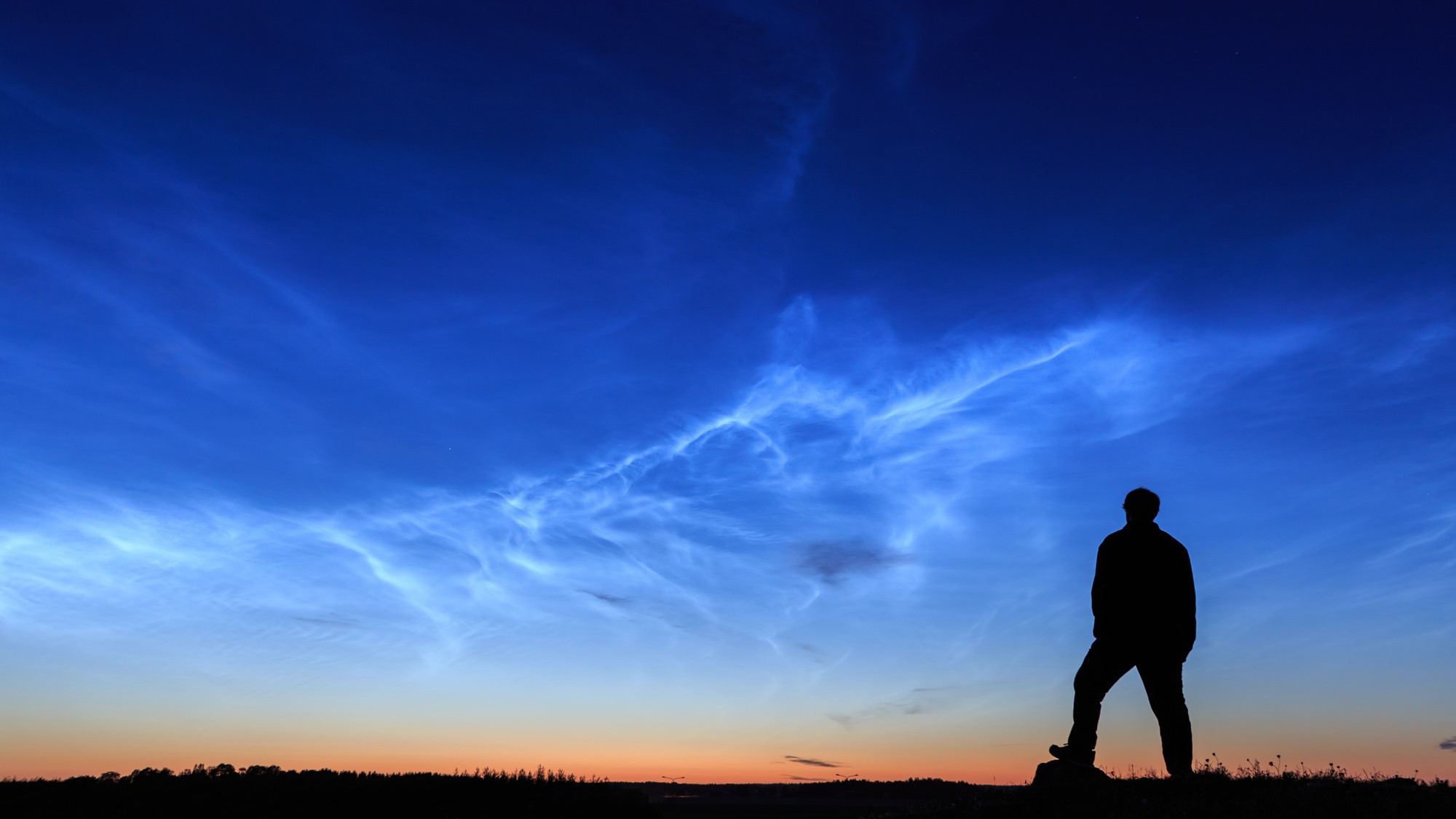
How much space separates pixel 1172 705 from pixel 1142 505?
2159 mm

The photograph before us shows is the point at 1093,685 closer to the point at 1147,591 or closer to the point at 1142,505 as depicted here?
the point at 1147,591

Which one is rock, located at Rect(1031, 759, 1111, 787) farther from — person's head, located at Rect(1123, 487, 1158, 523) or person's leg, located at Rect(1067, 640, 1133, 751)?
person's head, located at Rect(1123, 487, 1158, 523)

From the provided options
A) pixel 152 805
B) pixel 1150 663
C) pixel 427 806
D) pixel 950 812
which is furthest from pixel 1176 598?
pixel 152 805

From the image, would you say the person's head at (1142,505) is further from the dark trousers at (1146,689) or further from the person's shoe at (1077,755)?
the person's shoe at (1077,755)

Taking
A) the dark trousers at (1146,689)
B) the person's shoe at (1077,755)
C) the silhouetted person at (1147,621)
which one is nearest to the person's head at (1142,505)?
the silhouetted person at (1147,621)

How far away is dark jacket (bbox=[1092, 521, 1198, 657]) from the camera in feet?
32.9

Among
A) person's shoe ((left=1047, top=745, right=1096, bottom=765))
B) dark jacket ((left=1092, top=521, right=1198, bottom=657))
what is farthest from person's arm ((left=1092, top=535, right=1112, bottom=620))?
person's shoe ((left=1047, top=745, right=1096, bottom=765))

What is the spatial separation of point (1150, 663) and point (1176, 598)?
2.49 ft

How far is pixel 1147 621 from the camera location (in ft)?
33.0

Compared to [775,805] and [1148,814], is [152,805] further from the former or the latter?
[1148,814]

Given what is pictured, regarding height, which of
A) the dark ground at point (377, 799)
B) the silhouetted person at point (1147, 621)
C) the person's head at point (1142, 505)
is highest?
the person's head at point (1142, 505)

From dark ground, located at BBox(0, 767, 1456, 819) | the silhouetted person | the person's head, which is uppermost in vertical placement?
the person's head

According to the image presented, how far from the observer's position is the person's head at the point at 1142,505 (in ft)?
34.0

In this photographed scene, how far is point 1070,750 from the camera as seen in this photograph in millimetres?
10672
